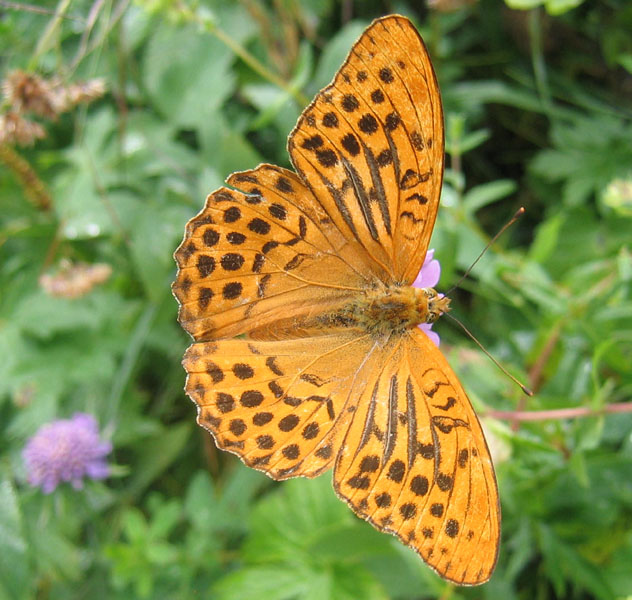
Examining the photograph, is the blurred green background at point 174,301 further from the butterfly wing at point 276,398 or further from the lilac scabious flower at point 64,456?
the butterfly wing at point 276,398

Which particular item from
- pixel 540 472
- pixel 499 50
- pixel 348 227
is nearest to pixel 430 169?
pixel 348 227

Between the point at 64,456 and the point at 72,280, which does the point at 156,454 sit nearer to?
the point at 64,456

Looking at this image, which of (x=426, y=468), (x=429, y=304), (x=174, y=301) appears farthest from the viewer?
(x=174, y=301)

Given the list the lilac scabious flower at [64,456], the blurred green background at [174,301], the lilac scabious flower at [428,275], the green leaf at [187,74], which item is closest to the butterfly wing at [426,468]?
the lilac scabious flower at [428,275]

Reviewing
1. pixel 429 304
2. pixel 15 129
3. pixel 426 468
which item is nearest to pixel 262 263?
pixel 429 304

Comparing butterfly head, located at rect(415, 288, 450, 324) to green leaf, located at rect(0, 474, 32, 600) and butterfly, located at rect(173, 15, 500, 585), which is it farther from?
green leaf, located at rect(0, 474, 32, 600)

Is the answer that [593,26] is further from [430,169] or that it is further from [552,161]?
[430,169]
